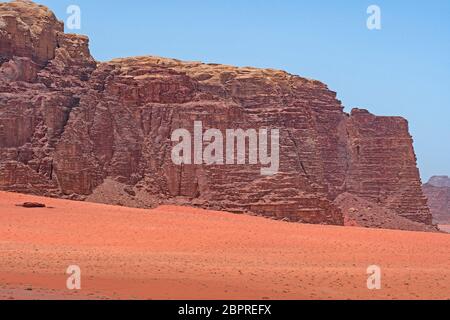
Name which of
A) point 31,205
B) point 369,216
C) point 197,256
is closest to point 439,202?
point 369,216

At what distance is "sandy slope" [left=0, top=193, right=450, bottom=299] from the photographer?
1554cm

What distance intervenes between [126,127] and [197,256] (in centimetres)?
2056

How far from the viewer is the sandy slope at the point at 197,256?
15539 millimetres

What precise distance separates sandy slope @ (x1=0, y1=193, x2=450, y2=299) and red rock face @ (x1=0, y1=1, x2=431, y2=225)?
116 inches

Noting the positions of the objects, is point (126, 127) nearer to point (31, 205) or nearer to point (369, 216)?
point (31, 205)

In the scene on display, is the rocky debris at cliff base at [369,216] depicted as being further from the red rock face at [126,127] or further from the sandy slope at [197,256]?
the sandy slope at [197,256]

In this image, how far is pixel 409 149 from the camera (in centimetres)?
5788

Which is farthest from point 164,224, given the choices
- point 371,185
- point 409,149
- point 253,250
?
point 409,149

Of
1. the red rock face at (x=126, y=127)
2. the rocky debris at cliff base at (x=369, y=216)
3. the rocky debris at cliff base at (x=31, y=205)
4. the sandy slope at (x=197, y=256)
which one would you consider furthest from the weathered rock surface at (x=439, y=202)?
the rocky debris at cliff base at (x=31, y=205)

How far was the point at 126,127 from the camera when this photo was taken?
4200cm

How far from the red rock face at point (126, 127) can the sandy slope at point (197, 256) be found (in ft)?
9.64

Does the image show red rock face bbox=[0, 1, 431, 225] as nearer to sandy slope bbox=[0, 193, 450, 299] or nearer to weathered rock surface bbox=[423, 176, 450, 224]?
sandy slope bbox=[0, 193, 450, 299]
